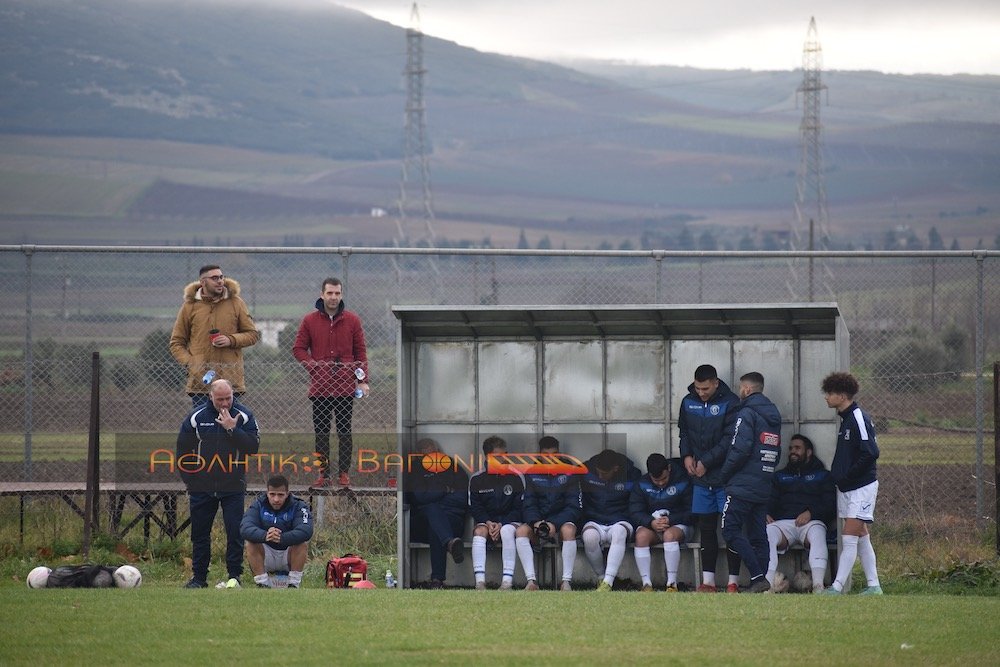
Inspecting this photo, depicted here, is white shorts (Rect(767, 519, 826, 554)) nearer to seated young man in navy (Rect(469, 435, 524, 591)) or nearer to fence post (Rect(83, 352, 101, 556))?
seated young man in navy (Rect(469, 435, 524, 591))

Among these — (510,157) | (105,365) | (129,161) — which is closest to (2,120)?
(129,161)

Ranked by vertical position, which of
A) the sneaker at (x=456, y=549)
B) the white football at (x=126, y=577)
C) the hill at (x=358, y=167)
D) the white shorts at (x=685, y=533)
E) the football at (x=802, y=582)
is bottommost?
the football at (x=802, y=582)

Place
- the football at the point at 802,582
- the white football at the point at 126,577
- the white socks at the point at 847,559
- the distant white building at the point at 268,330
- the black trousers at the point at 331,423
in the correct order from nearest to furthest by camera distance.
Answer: the white football at the point at 126,577 → the white socks at the point at 847,559 → the football at the point at 802,582 → the black trousers at the point at 331,423 → the distant white building at the point at 268,330

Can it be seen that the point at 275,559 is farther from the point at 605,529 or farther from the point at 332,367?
the point at 605,529

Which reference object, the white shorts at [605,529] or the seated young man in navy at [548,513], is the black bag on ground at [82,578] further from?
the white shorts at [605,529]

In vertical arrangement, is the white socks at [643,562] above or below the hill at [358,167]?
below

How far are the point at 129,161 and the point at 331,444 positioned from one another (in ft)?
481

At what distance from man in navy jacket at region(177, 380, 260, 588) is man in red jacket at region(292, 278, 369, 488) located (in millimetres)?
1169

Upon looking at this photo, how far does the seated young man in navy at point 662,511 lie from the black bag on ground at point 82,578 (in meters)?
4.16

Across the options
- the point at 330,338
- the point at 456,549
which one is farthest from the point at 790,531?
the point at 330,338

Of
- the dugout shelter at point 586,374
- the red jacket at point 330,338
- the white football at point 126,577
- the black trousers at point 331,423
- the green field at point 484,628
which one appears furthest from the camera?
the red jacket at point 330,338

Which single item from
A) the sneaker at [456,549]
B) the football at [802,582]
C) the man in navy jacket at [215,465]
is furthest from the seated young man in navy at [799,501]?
the man in navy jacket at [215,465]

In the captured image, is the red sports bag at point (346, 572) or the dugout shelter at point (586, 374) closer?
the red sports bag at point (346, 572)

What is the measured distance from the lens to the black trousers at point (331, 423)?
1298cm
